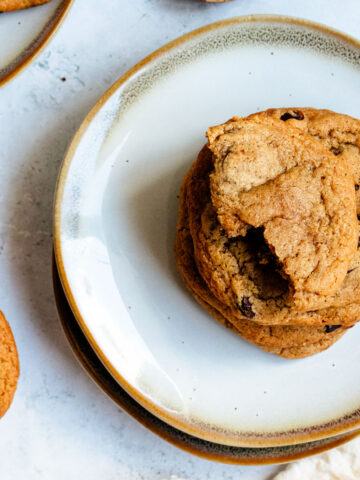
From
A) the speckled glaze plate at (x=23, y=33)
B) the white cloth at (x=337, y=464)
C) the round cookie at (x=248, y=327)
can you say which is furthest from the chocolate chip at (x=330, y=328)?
the speckled glaze plate at (x=23, y=33)

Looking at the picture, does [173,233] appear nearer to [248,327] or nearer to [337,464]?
[248,327]

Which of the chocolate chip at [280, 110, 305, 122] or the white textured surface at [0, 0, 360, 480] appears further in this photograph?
the white textured surface at [0, 0, 360, 480]

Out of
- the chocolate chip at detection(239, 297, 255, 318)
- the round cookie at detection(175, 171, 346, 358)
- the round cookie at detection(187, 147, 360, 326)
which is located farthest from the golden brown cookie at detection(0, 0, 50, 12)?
the chocolate chip at detection(239, 297, 255, 318)

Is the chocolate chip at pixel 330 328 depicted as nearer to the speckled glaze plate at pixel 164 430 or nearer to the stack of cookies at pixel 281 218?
the stack of cookies at pixel 281 218

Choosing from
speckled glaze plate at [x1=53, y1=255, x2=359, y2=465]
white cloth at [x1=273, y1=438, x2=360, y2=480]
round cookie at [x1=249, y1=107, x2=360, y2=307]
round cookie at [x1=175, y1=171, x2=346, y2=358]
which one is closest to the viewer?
round cookie at [x1=249, y1=107, x2=360, y2=307]

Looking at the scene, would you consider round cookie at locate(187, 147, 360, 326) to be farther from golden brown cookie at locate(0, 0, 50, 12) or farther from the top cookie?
golden brown cookie at locate(0, 0, 50, 12)

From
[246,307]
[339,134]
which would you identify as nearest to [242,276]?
[246,307]
